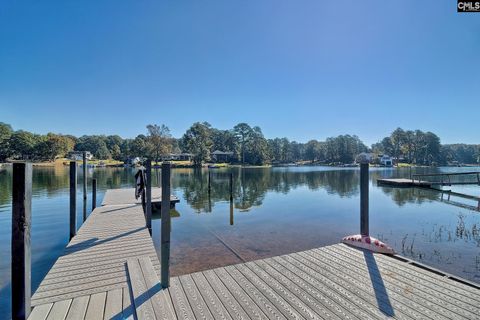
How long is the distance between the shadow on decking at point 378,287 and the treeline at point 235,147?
60.0 m

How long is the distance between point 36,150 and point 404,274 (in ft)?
261

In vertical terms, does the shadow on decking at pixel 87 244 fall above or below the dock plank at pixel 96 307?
below

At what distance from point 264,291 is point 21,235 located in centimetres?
273

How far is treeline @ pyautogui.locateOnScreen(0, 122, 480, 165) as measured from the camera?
63156 millimetres

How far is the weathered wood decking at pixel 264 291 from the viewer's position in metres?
2.77

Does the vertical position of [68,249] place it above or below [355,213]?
above

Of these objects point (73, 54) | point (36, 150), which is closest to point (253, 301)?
point (73, 54)

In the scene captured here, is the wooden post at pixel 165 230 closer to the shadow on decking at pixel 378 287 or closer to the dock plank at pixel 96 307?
the dock plank at pixel 96 307

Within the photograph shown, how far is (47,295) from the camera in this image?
3.23 metres

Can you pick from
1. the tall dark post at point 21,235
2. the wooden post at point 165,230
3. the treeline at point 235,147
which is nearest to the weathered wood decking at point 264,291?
the wooden post at point 165,230

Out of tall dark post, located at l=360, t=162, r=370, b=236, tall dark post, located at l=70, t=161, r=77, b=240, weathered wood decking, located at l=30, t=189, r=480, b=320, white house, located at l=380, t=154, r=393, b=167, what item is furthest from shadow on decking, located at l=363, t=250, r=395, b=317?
white house, located at l=380, t=154, r=393, b=167

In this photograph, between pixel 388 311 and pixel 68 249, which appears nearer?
pixel 388 311

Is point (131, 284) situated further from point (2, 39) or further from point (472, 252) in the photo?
point (2, 39)

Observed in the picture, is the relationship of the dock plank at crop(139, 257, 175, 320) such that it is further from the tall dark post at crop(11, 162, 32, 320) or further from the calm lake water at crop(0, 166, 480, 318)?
the calm lake water at crop(0, 166, 480, 318)
